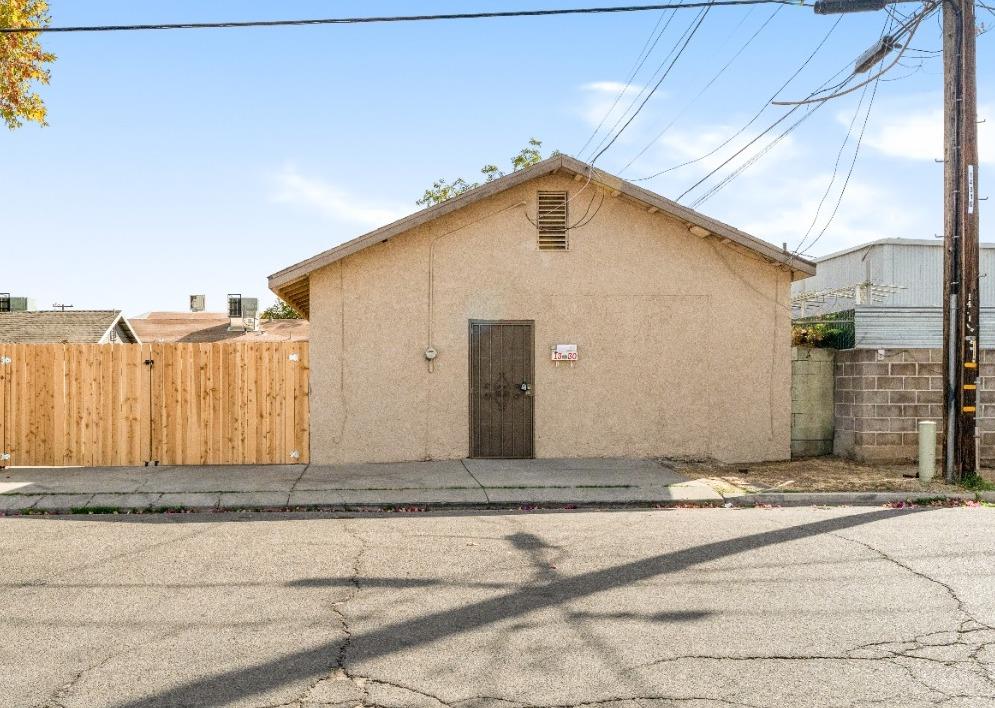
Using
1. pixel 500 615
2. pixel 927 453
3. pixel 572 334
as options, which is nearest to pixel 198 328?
pixel 572 334

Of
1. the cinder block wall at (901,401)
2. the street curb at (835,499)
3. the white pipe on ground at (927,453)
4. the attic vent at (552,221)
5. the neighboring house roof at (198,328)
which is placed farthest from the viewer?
the neighboring house roof at (198,328)

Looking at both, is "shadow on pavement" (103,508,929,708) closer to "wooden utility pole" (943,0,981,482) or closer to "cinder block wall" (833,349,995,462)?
"wooden utility pole" (943,0,981,482)

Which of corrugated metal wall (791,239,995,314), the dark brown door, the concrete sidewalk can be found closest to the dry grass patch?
the concrete sidewalk

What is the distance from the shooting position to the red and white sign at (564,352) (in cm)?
1463

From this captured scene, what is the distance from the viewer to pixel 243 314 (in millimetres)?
46531

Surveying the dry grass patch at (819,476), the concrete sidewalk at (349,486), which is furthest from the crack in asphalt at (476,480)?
the dry grass patch at (819,476)

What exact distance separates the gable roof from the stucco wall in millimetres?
291

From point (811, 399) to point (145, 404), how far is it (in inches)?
437

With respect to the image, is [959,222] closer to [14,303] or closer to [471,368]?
[471,368]

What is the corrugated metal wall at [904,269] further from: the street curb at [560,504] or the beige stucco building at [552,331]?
the street curb at [560,504]

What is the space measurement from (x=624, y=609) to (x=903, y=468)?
30.8 feet

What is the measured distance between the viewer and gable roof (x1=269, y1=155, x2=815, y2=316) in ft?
45.7

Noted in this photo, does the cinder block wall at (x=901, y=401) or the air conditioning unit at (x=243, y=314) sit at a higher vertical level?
the air conditioning unit at (x=243, y=314)

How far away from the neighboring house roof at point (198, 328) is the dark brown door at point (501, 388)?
2816 centimetres
